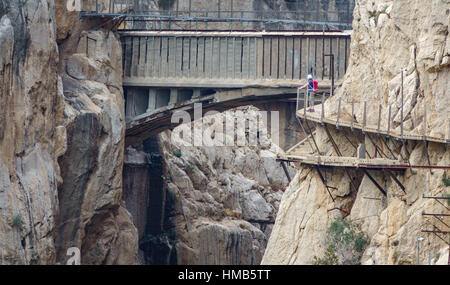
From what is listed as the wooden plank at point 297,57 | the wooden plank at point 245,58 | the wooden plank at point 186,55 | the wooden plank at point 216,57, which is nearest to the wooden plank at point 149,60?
the wooden plank at point 186,55

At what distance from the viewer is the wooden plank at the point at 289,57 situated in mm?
69625

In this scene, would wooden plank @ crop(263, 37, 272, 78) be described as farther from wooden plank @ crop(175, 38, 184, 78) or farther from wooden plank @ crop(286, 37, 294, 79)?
wooden plank @ crop(175, 38, 184, 78)

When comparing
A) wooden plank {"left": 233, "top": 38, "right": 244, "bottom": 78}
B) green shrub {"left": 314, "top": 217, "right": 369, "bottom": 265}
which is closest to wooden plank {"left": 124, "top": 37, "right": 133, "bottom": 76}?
wooden plank {"left": 233, "top": 38, "right": 244, "bottom": 78}

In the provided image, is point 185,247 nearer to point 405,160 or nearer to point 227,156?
point 227,156

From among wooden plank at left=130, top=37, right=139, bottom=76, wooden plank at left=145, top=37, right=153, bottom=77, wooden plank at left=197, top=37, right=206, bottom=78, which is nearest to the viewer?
wooden plank at left=197, top=37, right=206, bottom=78

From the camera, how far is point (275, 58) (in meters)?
70.0

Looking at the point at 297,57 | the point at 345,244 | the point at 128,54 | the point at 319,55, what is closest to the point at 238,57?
the point at 297,57

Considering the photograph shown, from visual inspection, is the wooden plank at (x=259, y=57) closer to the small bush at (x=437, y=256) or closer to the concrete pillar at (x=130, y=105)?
the concrete pillar at (x=130, y=105)

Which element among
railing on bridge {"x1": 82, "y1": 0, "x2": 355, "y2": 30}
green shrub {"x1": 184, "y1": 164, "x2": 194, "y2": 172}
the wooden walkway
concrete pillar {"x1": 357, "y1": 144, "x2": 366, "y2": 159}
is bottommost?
green shrub {"x1": 184, "y1": 164, "x2": 194, "y2": 172}

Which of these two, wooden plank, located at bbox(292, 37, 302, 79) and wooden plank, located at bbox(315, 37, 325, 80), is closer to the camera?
wooden plank, located at bbox(315, 37, 325, 80)

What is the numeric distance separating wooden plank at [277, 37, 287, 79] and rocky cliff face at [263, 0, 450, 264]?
10.1 metres

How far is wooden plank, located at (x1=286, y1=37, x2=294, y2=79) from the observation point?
6962cm

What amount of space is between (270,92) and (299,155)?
12.3m

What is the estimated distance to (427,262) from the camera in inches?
1845
